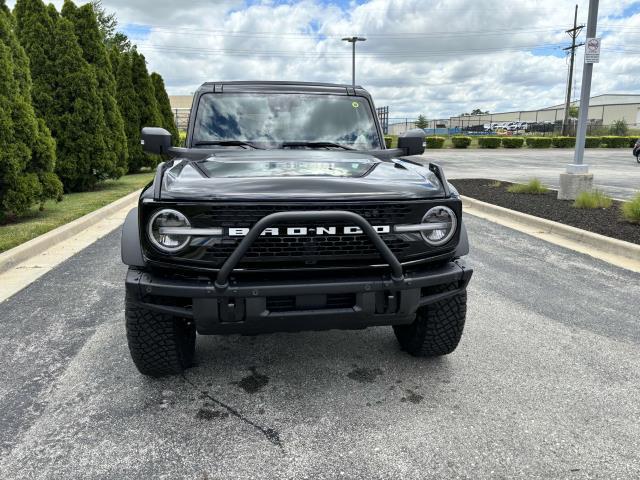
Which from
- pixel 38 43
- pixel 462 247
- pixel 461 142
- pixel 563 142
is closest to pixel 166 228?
pixel 462 247

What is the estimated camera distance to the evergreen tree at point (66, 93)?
34.8 ft

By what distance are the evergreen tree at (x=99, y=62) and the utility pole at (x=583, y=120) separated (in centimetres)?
976

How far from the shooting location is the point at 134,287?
2.48 metres

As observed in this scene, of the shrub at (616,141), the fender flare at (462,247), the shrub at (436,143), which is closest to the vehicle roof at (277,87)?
the fender flare at (462,247)

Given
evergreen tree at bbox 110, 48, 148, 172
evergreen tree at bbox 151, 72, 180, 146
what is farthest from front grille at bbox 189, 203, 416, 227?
evergreen tree at bbox 151, 72, 180, 146

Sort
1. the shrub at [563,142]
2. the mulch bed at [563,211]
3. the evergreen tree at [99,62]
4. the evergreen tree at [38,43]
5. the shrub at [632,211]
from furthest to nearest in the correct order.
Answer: the shrub at [563,142] → the evergreen tree at [99,62] → the evergreen tree at [38,43] → the shrub at [632,211] → the mulch bed at [563,211]

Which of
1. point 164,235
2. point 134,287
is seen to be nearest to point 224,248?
point 164,235

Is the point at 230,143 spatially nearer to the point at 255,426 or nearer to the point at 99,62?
the point at 255,426

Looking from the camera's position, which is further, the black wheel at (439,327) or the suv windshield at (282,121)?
the suv windshield at (282,121)

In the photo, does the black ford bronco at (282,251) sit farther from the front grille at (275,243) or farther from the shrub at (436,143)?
the shrub at (436,143)

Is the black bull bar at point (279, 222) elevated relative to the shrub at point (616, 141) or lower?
elevated

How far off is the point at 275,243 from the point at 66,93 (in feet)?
34.5

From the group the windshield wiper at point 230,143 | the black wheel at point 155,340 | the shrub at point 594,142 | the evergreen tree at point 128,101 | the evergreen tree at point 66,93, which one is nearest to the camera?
the black wheel at point 155,340

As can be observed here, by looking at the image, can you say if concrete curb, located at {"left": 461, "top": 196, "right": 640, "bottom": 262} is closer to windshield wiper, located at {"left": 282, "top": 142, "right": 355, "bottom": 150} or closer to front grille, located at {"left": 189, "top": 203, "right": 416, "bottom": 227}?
windshield wiper, located at {"left": 282, "top": 142, "right": 355, "bottom": 150}
